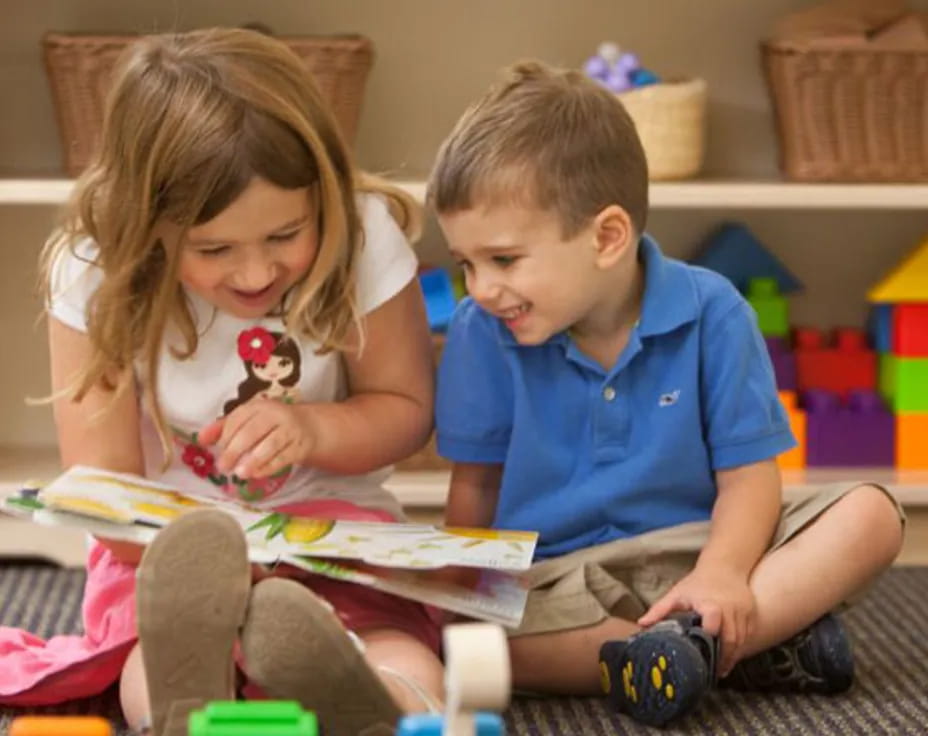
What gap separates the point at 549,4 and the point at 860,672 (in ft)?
3.52

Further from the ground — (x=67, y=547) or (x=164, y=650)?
(x=164, y=650)

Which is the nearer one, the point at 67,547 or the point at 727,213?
the point at 67,547

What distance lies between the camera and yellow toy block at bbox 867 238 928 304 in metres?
2.01

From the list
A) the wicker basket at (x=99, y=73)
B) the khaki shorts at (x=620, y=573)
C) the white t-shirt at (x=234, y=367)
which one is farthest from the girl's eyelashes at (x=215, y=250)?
the wicker basket at (x=99, y=73)

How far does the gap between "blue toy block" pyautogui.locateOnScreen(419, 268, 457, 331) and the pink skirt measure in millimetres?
703

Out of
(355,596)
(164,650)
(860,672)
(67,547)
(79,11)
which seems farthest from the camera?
(79,11)

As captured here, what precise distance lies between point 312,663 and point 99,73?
1.09 meters

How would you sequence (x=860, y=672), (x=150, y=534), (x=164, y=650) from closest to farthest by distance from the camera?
(x=164, y=650), (x=150, y=534), (x=860, y=672)

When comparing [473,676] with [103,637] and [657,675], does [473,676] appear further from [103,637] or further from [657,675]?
[103,637]

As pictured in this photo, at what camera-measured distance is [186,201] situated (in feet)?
3.98

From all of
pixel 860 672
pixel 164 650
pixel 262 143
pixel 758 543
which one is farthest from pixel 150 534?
pixel 860 672

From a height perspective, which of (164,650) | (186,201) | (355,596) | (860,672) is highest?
(186,201)

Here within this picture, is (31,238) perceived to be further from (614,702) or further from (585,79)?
(614,702)

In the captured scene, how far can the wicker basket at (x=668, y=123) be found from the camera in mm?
1944
